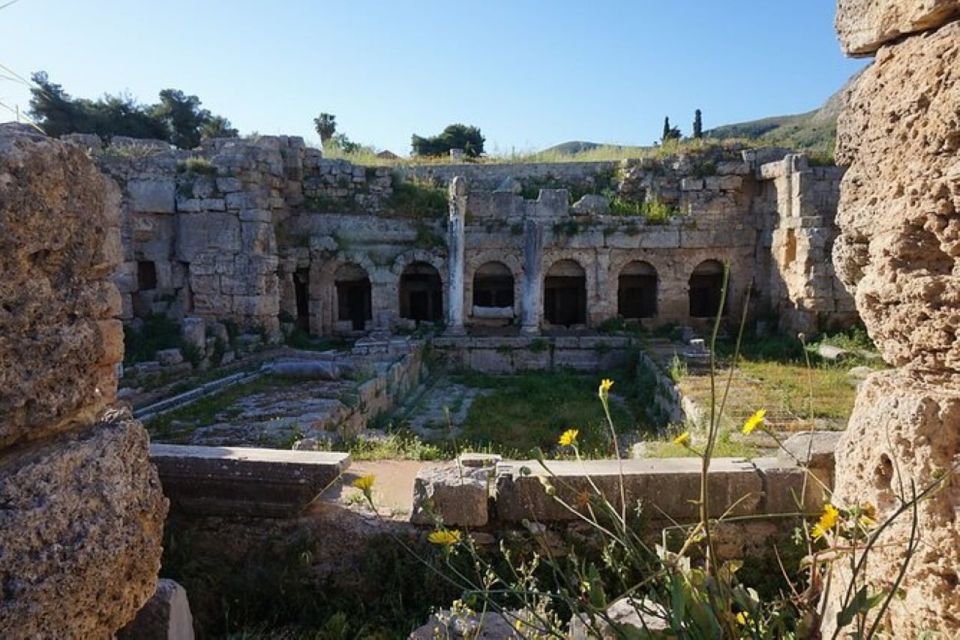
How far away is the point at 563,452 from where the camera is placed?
26.5 feet

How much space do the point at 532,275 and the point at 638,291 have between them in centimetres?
477

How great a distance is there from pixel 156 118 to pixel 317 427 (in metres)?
35.1

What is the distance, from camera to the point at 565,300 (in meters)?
19.5

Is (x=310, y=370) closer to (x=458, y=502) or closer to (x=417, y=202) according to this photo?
(x=458, y=502)

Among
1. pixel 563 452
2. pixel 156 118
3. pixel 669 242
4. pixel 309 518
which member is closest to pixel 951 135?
pixel 309 518

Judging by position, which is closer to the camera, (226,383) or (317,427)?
(317,427)

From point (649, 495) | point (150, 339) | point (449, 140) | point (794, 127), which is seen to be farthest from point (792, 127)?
point (649, 495)

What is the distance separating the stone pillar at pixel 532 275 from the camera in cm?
1611

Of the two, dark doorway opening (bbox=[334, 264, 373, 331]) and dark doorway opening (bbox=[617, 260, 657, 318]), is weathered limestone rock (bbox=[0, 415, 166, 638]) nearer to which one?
dark doorway opening (bbox=[334, 264, 373, 331])

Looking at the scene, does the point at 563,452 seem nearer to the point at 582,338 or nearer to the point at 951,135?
the point at 951,135

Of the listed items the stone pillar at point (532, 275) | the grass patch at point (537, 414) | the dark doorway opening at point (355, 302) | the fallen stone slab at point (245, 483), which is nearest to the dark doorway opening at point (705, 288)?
the stone pillar at point (532, 275)

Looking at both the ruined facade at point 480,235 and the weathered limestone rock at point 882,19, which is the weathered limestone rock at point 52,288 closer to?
the weathered limestone rock at point 882,19

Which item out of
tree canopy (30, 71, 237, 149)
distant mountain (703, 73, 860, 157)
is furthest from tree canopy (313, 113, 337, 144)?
distant mountain (703, 73, 860, 157)

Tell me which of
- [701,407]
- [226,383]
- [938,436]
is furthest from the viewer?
[226,383]
